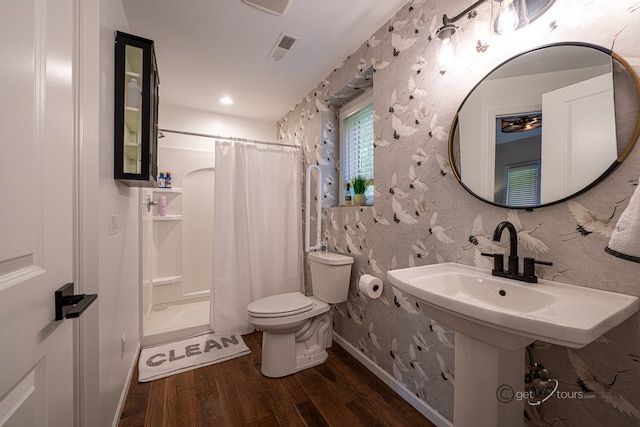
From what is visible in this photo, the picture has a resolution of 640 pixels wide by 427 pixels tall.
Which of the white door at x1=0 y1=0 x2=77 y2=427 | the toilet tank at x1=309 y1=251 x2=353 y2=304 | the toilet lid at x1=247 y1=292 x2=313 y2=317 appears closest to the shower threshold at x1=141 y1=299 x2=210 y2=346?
the toilet lid at x1=247 y1=292 x2=313 y2=317

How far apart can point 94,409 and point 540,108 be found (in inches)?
80.2

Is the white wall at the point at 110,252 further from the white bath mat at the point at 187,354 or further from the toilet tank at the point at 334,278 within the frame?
the toilet tank at the point at 334,278

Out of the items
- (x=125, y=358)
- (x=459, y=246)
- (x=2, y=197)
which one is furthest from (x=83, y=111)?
(x=459, y=246)

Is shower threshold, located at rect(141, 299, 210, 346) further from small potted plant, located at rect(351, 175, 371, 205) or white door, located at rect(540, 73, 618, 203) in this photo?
white door, located at rect(540, 73, 618, 203)

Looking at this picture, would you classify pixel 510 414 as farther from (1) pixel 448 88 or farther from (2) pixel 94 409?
(2) pixel 94 409

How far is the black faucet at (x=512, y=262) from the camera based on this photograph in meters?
0.91

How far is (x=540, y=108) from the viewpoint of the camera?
938mm

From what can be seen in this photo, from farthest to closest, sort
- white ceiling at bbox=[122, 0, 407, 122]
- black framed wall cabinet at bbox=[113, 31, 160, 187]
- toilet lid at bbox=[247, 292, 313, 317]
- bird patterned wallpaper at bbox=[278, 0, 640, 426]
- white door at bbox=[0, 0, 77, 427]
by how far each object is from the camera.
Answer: toilet lid at bbox=[247, 292, 313, 317], white ceiling at bbox=[122, 0, 407, 122], black framed wall cabinet at bbox=[113, 31, 160, 187], bird patterned wallpaper at bbox=[278, 0, 640, 426], white door at bbox=[0, 0, 77, 427]

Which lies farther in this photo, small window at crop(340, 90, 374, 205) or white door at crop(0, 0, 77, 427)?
small window at crop(340, 90, 374, 205)

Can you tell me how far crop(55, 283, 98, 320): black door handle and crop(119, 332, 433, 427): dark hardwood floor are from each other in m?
1.10

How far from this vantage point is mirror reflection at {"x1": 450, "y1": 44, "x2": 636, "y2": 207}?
0.81 m

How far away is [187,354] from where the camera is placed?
75.4 inches

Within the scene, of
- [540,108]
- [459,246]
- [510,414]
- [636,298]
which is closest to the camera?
[636,298]

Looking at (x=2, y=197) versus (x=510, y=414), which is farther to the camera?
(x=510, y=414)
